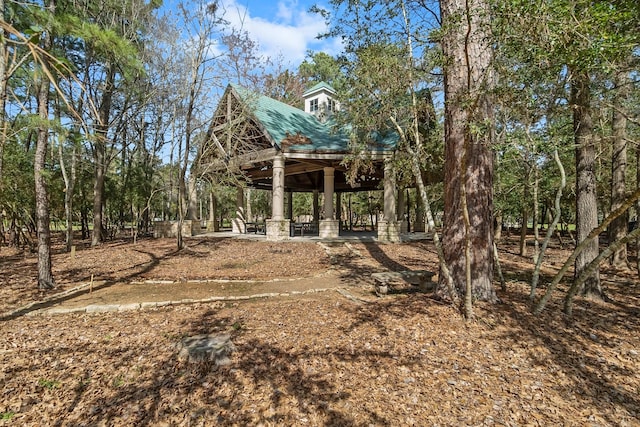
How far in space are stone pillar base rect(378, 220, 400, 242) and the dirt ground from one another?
852cm

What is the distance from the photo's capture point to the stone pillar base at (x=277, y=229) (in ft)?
49.9

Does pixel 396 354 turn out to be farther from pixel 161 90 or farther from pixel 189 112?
pixel 161 90

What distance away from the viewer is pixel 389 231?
49.8ft

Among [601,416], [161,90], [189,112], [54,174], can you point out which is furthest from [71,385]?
[161,90]

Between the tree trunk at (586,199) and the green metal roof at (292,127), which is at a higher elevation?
the green metal roof at (292,127)

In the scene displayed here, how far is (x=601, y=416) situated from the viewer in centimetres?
300

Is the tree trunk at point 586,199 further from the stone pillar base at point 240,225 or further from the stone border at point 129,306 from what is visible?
the stone pillar base at point 240,225

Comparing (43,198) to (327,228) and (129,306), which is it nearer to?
(129,306)

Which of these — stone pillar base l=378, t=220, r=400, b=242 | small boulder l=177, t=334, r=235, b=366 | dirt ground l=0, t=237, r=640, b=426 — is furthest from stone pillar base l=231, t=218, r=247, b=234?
small boulder l=177, t=334, r=235, b=366

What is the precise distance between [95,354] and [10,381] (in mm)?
806

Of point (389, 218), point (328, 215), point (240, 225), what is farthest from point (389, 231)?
point (240, 225)

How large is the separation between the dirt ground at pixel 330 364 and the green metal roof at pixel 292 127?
32.0 ft

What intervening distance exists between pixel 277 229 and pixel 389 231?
5.36 metres

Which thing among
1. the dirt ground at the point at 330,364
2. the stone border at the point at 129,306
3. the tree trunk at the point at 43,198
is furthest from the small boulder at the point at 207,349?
the tree trunk at the point at 43,198
